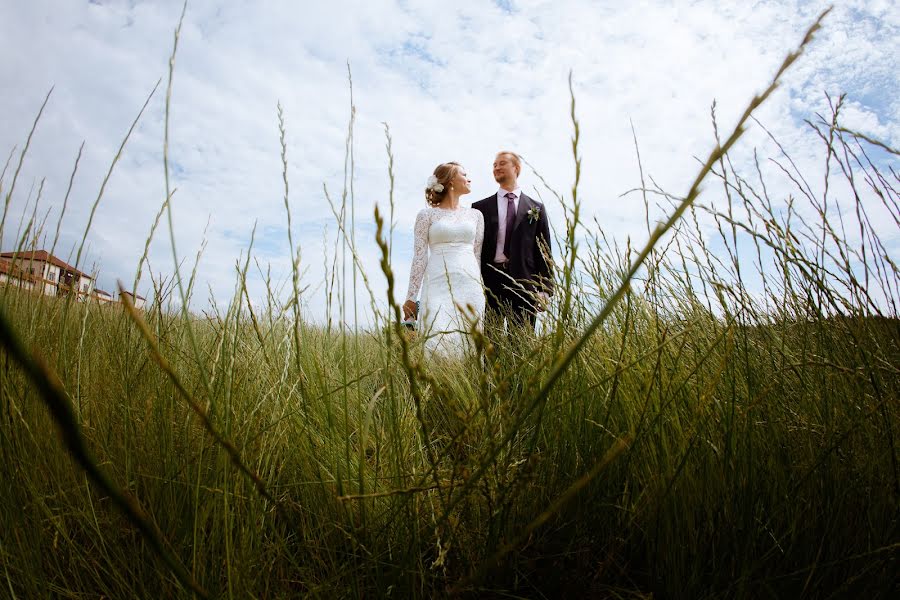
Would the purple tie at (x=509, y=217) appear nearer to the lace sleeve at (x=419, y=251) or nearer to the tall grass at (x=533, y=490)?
the lace sleeve at (x=419, y=251)

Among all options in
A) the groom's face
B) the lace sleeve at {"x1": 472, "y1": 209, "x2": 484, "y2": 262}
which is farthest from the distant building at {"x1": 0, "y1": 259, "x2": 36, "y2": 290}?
the groom's face

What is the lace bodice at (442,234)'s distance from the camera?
4.79 metres

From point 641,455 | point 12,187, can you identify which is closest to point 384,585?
point 641,455

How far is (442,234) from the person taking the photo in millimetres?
4793

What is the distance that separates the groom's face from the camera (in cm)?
494

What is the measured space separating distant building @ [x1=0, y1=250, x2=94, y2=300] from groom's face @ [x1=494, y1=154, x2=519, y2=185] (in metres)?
3.87

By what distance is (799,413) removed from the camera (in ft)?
3.68

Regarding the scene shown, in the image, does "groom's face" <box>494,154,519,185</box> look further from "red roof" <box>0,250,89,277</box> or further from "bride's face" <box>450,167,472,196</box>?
"red roof" <box>0,250,89,277</box>

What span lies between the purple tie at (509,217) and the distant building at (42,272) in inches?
146

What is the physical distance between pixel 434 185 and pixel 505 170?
73 cm

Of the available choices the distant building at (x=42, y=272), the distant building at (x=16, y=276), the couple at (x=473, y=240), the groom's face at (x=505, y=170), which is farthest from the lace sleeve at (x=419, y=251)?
the distant building at (x=16, y=276)

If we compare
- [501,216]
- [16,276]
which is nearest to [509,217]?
[501,216]

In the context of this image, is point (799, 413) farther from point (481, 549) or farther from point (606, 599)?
point (481, 549)

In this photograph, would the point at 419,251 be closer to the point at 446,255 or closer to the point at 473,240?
the point at 446,255
